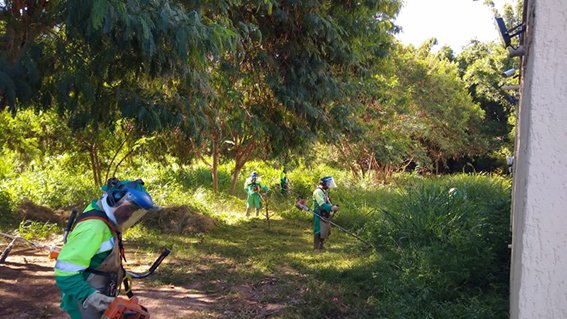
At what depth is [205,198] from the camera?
1666 cm

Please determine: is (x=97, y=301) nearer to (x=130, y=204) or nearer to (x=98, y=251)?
(x=98, y=251)

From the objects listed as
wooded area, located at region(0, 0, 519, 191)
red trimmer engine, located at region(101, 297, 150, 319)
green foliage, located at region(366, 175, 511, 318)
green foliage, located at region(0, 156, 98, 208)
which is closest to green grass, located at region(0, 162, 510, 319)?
green foliage, located at region(366, 175, 511, 318)

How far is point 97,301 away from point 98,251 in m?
0.35

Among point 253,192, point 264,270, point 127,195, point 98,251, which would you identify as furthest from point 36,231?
point 127,195

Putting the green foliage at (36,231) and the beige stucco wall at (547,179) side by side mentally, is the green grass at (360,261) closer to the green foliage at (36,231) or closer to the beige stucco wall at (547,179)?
the green foliage at (36,231)

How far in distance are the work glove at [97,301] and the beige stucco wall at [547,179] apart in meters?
2.54

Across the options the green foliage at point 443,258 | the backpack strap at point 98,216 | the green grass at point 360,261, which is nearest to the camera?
the backpack strap at point 98,216

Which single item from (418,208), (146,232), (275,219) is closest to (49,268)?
(146,232)

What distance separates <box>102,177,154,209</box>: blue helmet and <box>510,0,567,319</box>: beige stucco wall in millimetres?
2391

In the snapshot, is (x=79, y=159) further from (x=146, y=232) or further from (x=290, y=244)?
(x=290, y=244)

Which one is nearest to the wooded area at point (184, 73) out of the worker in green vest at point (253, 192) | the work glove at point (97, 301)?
the worker in green vest at point (253, 192)

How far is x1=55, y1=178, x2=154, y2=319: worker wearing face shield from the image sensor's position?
10.8 feet

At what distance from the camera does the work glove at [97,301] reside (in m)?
3.32

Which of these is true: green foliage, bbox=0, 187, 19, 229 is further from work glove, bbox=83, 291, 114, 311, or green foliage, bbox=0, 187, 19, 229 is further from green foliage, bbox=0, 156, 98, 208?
work glove, bbox=83, 291, 114, 311
